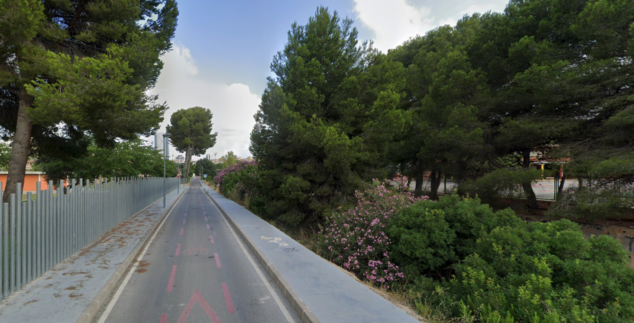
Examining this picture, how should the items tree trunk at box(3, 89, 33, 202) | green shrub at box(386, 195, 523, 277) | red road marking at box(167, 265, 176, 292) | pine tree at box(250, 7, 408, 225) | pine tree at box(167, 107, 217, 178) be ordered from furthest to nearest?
1. pine tree at box(167, 107, 217, 178)
2. pine tree at box(250, 7, 408, 225)
3. tree trunk at box(3, 89, 33, 202)
4. green shrub at box(386, 195, 523, 277)
5. red road marking at box(167, 265, 176, 292)

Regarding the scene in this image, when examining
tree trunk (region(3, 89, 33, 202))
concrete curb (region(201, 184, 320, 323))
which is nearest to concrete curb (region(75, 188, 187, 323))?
concrete curb (region(201, 184, 320, 323))

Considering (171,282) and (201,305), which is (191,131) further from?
(201,305)

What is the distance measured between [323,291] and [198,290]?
7.90ft

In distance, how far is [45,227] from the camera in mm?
5824

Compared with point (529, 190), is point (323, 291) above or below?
below

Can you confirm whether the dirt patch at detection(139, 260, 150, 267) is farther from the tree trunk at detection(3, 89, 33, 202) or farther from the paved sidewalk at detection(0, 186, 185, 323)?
the tree trunk at detection(3, 89, 33, 202)

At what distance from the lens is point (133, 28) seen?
9.66 m

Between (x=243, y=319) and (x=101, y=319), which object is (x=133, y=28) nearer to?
(x=101, y=319)

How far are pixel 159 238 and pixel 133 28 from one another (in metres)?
7.46

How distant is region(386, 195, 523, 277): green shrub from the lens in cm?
665

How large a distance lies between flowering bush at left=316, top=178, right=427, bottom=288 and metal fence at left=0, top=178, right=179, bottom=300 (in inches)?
269

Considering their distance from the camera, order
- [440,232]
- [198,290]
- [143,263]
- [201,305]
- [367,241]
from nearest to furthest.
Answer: [201,305] < [198,290] < [440,232] < [143,263] < [367,241]

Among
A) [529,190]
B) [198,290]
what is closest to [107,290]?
[198,290]

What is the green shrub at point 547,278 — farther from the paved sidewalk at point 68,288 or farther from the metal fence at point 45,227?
the metal fence at point 45,227
